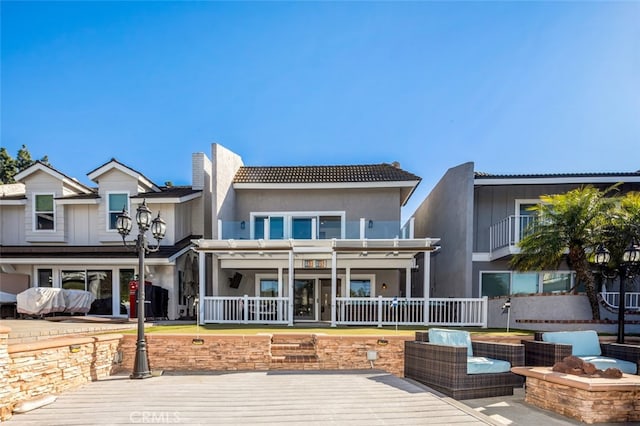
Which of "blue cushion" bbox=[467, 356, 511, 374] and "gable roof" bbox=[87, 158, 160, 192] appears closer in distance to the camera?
"blue cushion" bbox=[467, 356, 511, 374]

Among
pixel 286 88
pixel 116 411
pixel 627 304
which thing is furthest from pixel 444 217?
pixel 116 411

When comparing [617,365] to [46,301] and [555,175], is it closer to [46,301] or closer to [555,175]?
[555,175]

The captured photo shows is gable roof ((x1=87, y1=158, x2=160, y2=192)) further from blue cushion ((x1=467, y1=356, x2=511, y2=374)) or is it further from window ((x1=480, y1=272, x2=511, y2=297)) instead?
window ((x1=480, y1=272, x2=511, y2=297))

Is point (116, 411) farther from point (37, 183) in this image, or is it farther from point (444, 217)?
point (37, 183)

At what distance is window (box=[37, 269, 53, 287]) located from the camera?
1309cm

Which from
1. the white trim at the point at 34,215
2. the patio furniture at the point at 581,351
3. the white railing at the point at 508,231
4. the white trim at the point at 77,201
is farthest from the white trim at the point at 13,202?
the white railing at the point at 508,231

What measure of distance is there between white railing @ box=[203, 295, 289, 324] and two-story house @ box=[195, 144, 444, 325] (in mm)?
33

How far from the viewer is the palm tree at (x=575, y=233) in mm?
9281

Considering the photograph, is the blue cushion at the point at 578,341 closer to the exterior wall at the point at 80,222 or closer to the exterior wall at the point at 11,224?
the exterior wall at the point at 80,222

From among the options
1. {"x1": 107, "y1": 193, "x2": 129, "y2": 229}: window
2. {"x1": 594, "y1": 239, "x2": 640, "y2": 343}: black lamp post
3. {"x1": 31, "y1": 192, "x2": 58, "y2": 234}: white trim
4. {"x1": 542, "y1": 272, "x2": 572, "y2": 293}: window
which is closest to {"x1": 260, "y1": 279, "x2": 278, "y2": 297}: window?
{"x1": 107, "y1": 193, "x2": 129, "y2": 229}: window

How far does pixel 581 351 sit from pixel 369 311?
5699mm

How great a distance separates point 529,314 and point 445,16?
9608 millimetres

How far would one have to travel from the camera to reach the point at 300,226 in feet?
43.4

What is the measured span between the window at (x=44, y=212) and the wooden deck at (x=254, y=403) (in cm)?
1084
